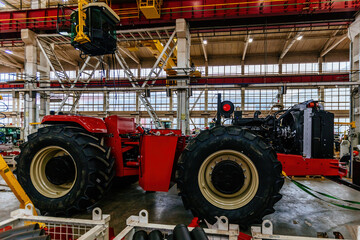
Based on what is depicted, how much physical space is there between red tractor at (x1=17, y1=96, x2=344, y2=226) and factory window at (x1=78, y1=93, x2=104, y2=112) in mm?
23677

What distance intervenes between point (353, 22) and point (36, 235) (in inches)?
506

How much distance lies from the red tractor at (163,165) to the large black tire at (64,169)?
1 cm

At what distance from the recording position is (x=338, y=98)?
75.9 feet

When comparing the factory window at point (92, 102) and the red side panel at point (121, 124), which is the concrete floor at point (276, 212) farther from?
the factory window at point (92, 102)

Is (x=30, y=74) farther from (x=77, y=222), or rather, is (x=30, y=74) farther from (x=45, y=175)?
(x=77, y=222)

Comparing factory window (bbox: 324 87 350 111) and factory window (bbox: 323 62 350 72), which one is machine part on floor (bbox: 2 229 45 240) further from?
factory window (bbox: 323 62 350 72)

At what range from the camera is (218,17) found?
382 inches

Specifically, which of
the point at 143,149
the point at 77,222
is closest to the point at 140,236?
the point at 77,222

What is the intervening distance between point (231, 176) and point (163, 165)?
1116 mm

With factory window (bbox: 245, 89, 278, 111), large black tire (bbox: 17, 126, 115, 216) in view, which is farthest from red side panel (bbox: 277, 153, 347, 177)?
factory window (bbox: 245, 89, 278, 111)

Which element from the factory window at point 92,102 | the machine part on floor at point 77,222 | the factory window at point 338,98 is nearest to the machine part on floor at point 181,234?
the machine part on floor at point 77,222

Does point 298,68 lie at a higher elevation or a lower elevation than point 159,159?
higher

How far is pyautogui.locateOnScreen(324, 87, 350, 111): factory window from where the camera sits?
2292cm

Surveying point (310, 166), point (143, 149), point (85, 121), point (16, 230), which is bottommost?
point (16, 230)
